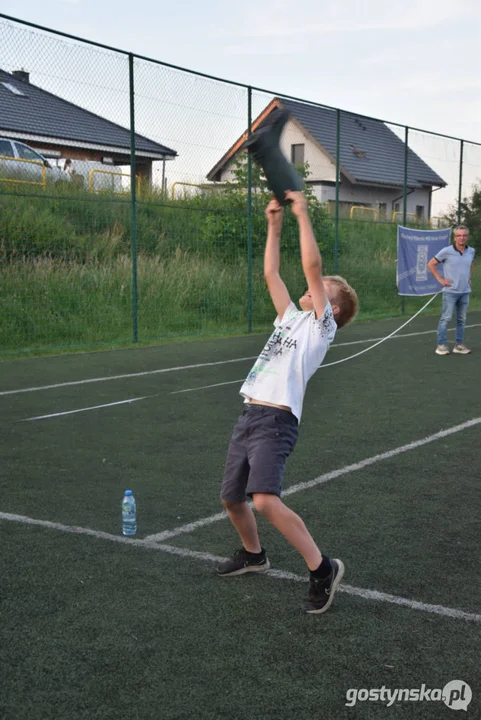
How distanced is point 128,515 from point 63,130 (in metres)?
14.1

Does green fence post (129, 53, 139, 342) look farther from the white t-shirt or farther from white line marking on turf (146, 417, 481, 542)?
the white t-shirt

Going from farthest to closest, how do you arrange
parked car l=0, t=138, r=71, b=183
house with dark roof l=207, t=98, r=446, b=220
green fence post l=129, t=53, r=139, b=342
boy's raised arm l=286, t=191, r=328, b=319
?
house with dark roof l=207, t=98, r=446, b=220
parked car l=0, t=138, r=71, b=183
green fence post l=129, t=53, r=139, b=342
boy's raised arm l=286, t=191, r=328, b=319

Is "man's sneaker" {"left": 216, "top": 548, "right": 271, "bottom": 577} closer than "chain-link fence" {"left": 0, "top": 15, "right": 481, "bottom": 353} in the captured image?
Yes

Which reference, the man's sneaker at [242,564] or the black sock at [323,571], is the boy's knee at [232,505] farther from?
the black sock at [323,571]

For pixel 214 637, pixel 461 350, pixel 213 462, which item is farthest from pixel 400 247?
pixel 214 637

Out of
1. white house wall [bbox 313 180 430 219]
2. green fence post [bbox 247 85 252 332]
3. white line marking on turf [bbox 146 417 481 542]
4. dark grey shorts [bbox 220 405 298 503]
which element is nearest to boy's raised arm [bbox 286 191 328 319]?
dark grey shorts [bbox 220 405 298 503]

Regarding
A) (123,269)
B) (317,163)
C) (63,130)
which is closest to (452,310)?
(123,269)

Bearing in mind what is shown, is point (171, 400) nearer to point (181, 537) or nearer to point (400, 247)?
point (181, 537)

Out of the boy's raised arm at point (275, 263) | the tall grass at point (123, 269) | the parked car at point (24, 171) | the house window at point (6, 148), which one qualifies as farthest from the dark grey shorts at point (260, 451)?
the house window at point (6, 148)

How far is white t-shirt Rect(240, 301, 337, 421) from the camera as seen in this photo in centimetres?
404

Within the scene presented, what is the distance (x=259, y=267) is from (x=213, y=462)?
1138cm

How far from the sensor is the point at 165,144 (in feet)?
48.3

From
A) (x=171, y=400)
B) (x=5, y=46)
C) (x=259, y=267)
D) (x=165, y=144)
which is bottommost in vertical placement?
(x=171, y=400)

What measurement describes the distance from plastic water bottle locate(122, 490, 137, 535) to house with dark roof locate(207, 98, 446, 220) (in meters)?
11.0
